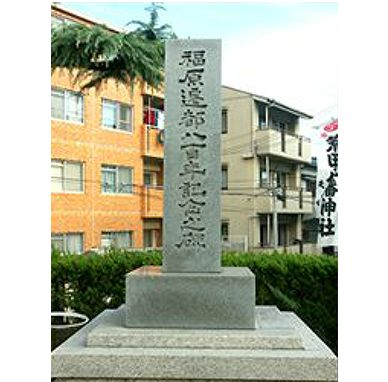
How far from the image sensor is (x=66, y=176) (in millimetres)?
14445

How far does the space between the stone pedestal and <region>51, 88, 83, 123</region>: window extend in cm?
1170

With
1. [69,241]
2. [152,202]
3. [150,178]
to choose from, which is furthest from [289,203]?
[69,241]

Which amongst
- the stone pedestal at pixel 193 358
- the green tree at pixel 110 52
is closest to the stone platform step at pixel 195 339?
the stone pedestal at pixel 193 358

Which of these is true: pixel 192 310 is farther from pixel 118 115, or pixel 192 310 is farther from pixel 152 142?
pixel 152 142

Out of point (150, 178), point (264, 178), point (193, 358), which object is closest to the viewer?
point (193, 358)

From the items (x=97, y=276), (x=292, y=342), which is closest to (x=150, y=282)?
(x=292, y=342)

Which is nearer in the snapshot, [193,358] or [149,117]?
[193,358]

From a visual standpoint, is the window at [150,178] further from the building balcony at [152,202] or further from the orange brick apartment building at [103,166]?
the building balcony at [152,202]

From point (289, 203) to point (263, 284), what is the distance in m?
15.8

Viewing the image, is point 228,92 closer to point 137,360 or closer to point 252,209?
point 252,209

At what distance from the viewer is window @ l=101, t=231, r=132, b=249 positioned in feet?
51.4

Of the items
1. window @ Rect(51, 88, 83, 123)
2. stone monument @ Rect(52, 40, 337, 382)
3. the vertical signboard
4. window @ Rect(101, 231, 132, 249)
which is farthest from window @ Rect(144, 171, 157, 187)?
stone monument @ Rect(52, 40, 337, 382)

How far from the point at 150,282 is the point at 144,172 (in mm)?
14768

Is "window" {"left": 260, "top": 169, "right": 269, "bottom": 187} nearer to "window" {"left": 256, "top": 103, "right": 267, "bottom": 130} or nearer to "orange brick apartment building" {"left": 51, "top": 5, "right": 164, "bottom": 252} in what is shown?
"window" {"left": 256, "top": 103, "right": 267, "bottom": 130}
